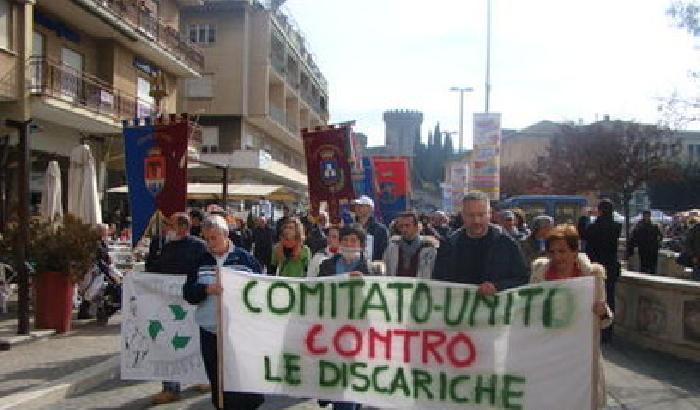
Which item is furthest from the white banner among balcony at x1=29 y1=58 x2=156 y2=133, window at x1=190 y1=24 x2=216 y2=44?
window at x1=190 y1=24 x2=216 y2=44

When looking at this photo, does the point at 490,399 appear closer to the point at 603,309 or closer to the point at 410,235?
the point at 603,309

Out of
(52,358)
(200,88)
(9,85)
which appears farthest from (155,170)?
(200,88)

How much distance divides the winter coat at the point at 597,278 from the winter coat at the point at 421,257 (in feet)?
7.23

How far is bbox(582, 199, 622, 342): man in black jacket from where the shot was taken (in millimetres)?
11227

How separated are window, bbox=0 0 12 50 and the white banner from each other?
624 inches

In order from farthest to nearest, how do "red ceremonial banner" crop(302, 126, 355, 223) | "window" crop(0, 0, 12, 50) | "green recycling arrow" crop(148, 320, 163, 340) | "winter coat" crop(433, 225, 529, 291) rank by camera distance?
"window" crop(0, 0, 12, 50) < "red ceremonial banner" crop(302, 126, 355, 223) < "green recycling arrow" crop(148, 320, 163, 340) < "winter coat" crop(433, 225, 529, 291)

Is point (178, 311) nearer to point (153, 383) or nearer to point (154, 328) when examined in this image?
point (154, 328)

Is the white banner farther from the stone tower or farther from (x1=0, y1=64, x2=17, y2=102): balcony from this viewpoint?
the stone tower

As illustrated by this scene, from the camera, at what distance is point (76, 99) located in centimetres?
2533

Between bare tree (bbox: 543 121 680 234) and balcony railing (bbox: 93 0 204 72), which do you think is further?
bare tree (bbox: 543 121 680 234)

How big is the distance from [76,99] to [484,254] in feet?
71.4

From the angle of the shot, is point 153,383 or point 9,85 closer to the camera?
point 153,383

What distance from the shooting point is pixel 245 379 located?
239 inches

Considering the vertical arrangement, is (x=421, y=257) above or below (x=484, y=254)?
below
